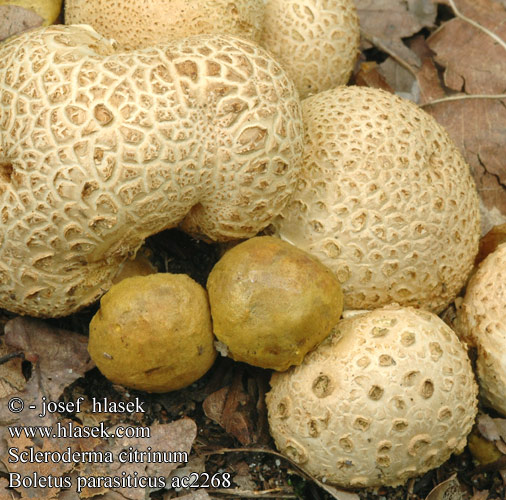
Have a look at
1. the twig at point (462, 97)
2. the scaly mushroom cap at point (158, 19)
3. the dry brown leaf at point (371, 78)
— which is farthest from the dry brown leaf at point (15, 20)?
the twig at point (462, 97)

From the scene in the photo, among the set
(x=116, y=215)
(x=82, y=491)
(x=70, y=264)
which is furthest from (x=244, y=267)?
(x=82, y=491)

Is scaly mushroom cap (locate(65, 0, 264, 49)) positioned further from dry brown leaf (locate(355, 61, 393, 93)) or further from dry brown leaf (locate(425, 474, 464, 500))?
dry brown leaf (locate(425, 474, 464, 500))

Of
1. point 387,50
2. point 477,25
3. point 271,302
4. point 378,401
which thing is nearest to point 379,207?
point 271,302

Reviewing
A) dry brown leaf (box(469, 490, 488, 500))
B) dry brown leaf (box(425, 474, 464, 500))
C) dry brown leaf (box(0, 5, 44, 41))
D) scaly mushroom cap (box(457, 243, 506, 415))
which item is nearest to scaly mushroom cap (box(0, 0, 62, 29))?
dry brown leaf (box(0, 5, 44, 41))

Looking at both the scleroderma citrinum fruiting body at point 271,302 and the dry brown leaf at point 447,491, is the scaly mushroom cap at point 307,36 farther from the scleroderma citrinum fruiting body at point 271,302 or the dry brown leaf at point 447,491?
the dry brown leaf at point 447,491

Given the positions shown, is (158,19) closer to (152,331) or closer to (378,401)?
(152,331)

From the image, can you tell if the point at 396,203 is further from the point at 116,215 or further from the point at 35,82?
the point at 35,82

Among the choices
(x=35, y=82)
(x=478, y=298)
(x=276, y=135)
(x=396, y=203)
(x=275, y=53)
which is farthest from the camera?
(x=275, y=53)
